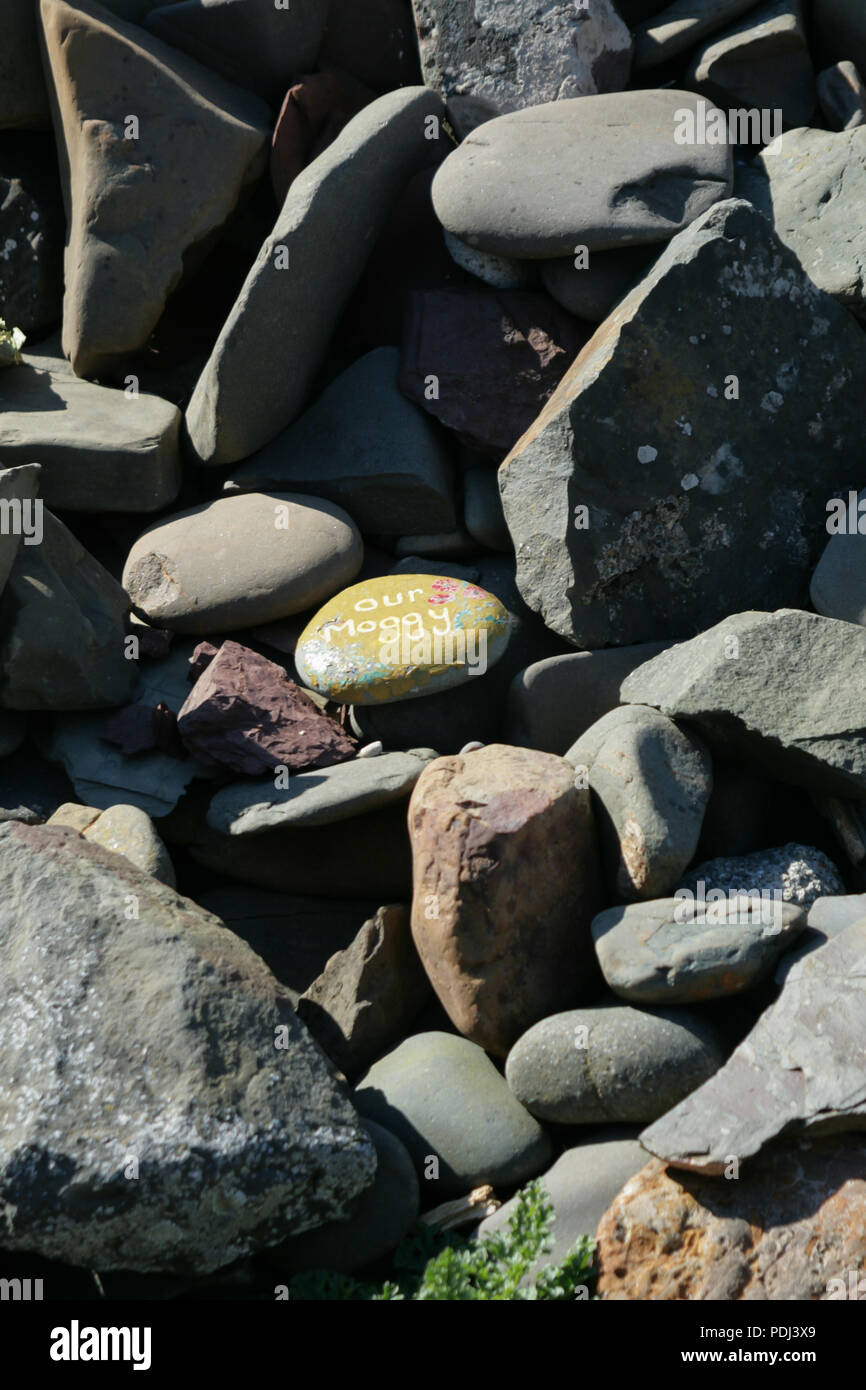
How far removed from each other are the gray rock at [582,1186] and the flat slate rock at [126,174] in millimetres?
3416

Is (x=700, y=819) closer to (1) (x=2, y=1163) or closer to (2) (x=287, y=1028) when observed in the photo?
(2) (x=287, y=1028)

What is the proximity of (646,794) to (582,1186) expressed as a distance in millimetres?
1020

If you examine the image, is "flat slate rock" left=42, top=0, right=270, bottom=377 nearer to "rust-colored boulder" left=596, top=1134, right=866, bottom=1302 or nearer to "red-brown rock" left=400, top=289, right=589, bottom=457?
"red-brown rock" left=400, top=289, right=589, bottom=457

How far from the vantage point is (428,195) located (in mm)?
5000

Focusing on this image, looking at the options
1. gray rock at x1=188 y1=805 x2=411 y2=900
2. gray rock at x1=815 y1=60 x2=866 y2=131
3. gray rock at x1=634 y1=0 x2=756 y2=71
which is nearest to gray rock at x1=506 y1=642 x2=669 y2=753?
gray rock at x1=188 y1=805 x2=411 y2=900

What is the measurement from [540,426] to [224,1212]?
2622 mm

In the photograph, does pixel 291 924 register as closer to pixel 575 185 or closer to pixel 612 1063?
pixel 612 1063

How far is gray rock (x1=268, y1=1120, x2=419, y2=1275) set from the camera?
304 cm

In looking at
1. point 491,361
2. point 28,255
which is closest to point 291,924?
point 491,361

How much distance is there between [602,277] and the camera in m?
4.66

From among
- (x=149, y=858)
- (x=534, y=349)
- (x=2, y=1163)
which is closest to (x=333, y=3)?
(x=534, y=349)

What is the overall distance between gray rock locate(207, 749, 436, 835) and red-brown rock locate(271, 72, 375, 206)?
8.35 feet

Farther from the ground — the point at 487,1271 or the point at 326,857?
the point at 326,857

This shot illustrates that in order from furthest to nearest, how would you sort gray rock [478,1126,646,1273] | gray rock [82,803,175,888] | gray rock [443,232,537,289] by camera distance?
gray rock [443,232,537,289]
gray rock [82,803,175,888]
gray rock [478,1126,646,1273]
